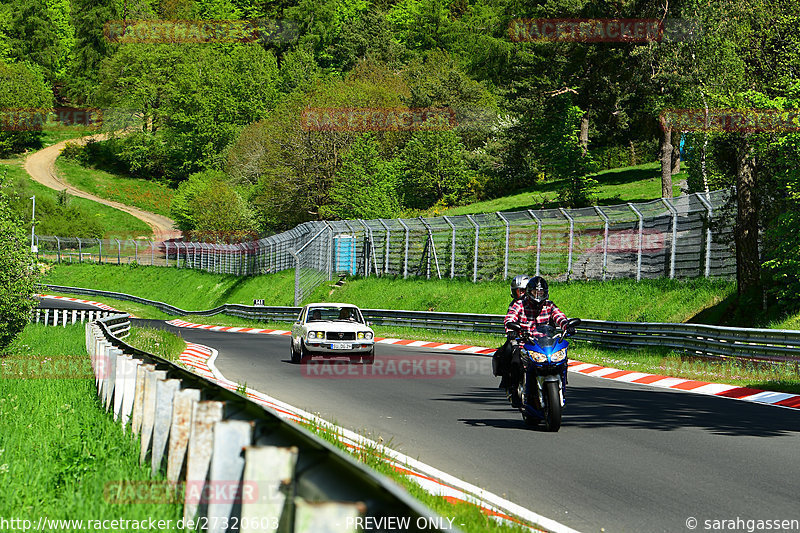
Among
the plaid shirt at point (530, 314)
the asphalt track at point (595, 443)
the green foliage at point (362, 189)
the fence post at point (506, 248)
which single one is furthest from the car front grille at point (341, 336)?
the green foliage at point (362, 189)

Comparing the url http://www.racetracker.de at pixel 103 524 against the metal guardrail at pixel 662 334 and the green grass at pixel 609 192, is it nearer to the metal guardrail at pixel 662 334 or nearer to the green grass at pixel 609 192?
the metal guardrail at pixel 662 334

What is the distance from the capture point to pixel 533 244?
34781 mm

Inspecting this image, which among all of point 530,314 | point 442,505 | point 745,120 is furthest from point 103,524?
point 745,120

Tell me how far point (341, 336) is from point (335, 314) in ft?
4.44

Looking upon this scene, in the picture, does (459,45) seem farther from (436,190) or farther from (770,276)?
(770,276)

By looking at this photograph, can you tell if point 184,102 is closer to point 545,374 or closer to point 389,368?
point 389,368

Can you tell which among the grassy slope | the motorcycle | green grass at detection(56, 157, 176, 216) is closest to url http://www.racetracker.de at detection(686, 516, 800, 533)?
the motorcycle

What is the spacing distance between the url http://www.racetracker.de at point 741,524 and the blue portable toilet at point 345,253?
4175 cm

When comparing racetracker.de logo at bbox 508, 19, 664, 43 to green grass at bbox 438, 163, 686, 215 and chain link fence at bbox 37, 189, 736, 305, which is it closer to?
green grass at bbox 438, 163, 686, 215

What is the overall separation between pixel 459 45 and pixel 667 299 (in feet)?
325

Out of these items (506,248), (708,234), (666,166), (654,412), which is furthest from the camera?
(666,166)

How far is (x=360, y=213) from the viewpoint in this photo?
6588 cm

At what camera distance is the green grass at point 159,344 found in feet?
67.9

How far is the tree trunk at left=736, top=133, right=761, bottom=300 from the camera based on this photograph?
77.8 feet
